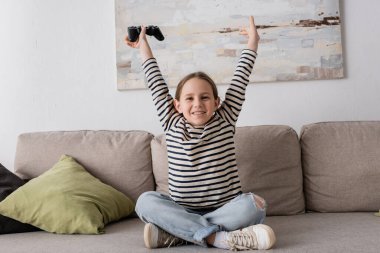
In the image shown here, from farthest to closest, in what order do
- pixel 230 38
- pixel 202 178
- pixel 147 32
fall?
pixel 230 38 < pixel 147 32 < pixel 202 178

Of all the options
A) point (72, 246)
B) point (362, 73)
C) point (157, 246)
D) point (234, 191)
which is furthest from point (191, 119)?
point (362, 73)

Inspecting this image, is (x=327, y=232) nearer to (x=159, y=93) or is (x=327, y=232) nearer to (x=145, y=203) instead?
(x=145, y=203)

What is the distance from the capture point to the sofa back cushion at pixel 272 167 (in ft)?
7.60

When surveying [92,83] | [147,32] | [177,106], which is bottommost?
[177,106]

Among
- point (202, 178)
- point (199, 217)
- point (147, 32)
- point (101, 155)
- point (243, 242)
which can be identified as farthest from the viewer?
point (101, 155)

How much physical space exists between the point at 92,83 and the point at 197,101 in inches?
37.7

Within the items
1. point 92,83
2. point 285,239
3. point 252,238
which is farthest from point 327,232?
point 92,83

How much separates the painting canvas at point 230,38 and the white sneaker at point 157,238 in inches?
41.8

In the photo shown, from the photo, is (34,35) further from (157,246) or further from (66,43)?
(157,246)

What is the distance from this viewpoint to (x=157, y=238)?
179cm

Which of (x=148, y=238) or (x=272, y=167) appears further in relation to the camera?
(x=272, y=167)

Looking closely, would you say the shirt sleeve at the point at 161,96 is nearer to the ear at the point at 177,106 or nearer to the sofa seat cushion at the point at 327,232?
the ear at the point at 177,106

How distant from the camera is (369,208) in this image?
2.26m

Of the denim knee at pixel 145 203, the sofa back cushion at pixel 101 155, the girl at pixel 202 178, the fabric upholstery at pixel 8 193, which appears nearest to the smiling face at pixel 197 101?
the girl at pixel 202 178
